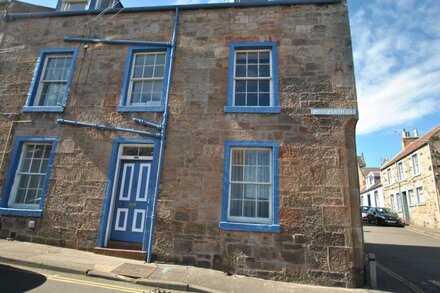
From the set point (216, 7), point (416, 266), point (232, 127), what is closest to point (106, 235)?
point (232, 127)

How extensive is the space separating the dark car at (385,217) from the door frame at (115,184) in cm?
2281

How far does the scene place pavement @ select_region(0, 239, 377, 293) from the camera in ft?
19.4

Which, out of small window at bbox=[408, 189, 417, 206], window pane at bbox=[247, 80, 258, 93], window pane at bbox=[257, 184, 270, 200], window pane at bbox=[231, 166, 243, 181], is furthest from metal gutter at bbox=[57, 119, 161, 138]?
small window at bbox=[408, 189, 417, 206]

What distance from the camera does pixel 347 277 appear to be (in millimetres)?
6492

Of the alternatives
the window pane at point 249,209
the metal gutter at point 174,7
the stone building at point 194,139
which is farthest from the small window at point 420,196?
the window pane at point 249,209

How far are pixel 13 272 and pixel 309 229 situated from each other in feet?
22.2

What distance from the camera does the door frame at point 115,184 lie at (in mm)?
7645

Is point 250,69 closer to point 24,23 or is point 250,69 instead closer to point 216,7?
point 216,7

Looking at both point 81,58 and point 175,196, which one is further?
point 81,58

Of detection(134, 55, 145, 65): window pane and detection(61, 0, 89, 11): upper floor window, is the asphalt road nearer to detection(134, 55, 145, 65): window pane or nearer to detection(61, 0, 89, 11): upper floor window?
detection(134, 55, 145, 65): window pane

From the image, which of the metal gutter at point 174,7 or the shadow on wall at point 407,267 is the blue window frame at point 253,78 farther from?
the shadow on wall at point 407,267

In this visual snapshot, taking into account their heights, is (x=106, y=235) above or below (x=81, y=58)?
below

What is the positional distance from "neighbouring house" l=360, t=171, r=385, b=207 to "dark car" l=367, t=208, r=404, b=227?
366 inches

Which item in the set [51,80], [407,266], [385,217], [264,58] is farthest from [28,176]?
[385,217]
